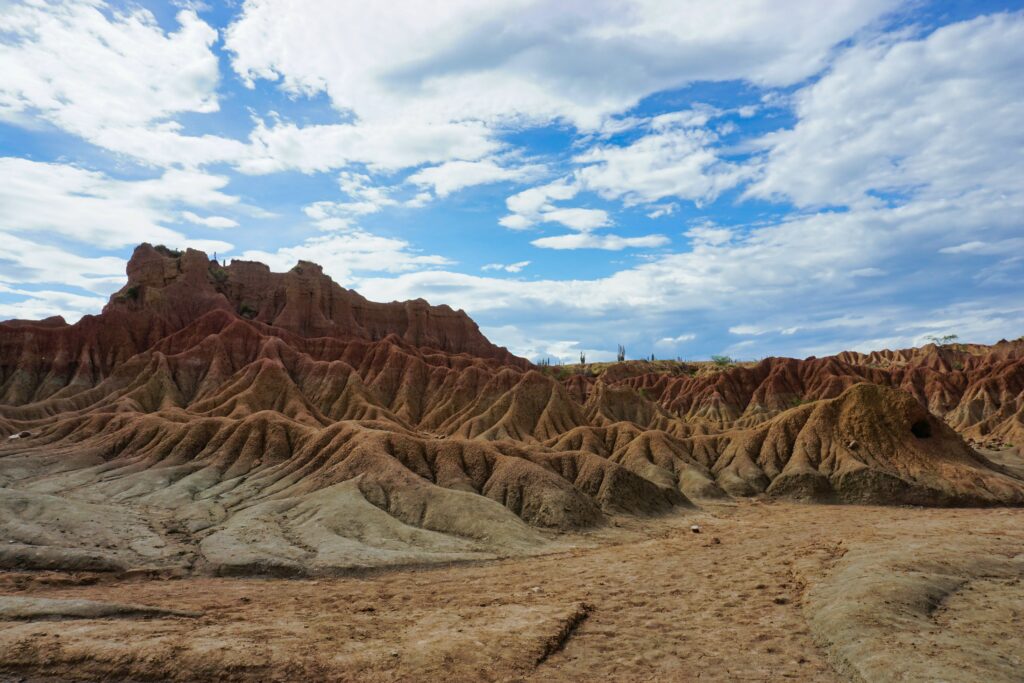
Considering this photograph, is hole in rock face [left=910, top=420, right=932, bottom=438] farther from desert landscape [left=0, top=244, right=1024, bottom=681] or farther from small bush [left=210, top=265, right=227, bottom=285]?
small bush [left=210, top=265, right=227, bottom=285]

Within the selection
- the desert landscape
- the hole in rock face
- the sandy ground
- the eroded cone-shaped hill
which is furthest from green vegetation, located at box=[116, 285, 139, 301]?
the hole in rock face

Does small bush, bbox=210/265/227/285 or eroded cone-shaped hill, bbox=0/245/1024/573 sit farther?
small bush, bbox=210/265/227/285

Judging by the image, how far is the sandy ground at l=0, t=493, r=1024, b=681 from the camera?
60.3 ft

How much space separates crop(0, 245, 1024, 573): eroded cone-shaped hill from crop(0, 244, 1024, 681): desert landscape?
316 mm

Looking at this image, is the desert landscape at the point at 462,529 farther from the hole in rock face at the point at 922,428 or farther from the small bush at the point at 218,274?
the small bush at the point at 218,274

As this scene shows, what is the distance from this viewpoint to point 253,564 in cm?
3503

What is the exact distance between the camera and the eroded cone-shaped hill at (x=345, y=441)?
4075 centimetres

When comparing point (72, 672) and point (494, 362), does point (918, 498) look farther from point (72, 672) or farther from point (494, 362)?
point (494, 362)

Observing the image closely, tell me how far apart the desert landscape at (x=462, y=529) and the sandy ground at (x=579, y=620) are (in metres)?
0.14

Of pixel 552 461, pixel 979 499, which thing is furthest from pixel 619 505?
pixel 979 499

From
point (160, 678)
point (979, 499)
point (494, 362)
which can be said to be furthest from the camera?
point (494, 362)

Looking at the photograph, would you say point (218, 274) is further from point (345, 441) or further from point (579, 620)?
point (579, 620)

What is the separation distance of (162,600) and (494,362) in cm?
11355

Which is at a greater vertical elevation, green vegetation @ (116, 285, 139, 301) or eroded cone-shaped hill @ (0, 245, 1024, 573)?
green vegetation @ (116, 285, 139, 301)
